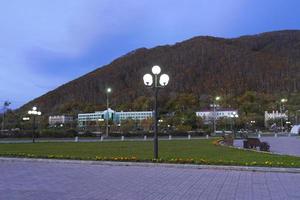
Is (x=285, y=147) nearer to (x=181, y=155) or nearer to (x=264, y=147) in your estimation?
(x=264, y=147)

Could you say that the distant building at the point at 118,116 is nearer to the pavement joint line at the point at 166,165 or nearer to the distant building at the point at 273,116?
the distant building at the point at 273,116

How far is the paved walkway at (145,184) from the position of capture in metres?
10.3

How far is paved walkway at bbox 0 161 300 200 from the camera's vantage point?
405 inches

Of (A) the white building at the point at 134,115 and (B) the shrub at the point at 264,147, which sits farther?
(A) the white building at the point at 134,115

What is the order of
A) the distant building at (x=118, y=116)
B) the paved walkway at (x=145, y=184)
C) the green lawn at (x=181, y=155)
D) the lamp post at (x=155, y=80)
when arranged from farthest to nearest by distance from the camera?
the distant building at (x=118, y=116)
the lamp post at (x=155, y=80)
the green lawn at (x=181, y=155)
the paved walkway at (x=145, y=184)

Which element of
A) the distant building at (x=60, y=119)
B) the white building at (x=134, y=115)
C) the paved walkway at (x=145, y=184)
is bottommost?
the paved walkway at (x=145, y=184)

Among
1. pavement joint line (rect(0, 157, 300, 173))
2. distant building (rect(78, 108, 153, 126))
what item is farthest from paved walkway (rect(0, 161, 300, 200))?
distant building (rect(78, 108, 153, 126))

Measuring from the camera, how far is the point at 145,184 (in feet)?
40.3

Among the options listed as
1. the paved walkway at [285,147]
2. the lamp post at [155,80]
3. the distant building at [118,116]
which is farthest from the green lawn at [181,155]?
the distant building at [118,116]

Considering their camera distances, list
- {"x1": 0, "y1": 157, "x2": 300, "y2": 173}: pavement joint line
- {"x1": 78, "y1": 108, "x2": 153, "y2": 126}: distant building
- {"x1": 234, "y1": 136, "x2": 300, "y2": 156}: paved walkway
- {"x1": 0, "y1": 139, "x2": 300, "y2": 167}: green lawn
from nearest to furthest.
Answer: {"x1": 0, "y1": 157, "x2": 300, "y2": 173}: pavement joint line → {"x1": 0, "y1": 139, "x2": 300, "y2": 167}: green lawn → {"x1": 234, "y1": 136, "x2": 300, "y2": 156}: paved walkway → {"x1": 78, "y1": 108, "x2": 153, "y2": 126}: distant building

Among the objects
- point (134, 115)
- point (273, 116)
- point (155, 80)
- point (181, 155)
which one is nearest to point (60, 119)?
point (134, 115)

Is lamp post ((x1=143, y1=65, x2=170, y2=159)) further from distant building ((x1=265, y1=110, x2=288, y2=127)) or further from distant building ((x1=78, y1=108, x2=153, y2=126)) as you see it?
distant building ((x1=265, y1=110, x2=288, y2=127))

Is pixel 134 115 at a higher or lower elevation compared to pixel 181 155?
higher

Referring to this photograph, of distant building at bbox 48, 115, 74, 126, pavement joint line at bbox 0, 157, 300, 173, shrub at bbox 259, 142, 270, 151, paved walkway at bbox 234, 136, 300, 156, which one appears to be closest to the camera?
pavement joint line at bbox 0, 157, 300, 173
